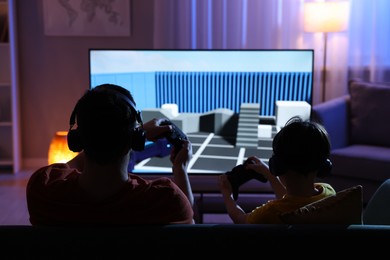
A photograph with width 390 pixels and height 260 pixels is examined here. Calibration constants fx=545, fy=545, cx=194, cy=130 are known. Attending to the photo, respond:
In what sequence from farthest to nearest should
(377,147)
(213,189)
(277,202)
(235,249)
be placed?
(377,147), (213,189), (277,202), (235,249)

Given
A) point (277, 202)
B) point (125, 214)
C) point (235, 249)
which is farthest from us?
point (277, 202)

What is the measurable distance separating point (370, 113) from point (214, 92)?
1350 mm

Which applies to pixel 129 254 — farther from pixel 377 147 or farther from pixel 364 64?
pixel 364 64

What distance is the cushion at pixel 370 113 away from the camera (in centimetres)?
370

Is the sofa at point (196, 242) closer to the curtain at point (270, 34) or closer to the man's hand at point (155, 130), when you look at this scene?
the man's hand at point (155, 130)

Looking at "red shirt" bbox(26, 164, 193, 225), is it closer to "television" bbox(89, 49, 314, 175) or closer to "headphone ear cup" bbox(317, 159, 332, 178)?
"headphone ear cup" bbox(317, 159, 332, 178)

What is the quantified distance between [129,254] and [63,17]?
3.90 m

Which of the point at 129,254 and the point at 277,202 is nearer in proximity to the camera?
the point at 129,254

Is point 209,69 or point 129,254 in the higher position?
point 209,69

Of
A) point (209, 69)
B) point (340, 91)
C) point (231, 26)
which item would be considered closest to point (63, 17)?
point (231, 26)

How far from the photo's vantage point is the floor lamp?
4.02 meters

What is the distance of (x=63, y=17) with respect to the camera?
4.66m

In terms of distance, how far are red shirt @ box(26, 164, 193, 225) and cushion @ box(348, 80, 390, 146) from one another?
2.73 meters


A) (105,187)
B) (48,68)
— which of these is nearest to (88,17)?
(48,68)
